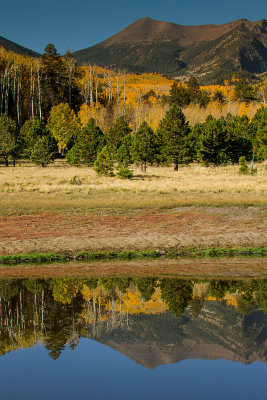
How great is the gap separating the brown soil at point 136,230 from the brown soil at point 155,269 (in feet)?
7.25

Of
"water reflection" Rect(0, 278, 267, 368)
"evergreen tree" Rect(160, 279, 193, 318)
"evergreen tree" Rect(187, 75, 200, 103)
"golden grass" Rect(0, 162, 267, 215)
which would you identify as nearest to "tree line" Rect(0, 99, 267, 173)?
"golden grass" Rect(0, 162, 267, 215)

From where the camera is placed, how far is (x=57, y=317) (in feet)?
33.2

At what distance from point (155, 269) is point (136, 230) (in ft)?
19.7

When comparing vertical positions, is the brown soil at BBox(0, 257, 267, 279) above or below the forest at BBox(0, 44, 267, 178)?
below

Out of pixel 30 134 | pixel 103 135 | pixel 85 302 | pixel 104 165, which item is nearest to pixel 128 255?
pixel 85 302

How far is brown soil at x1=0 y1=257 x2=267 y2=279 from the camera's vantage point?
47.5 feet

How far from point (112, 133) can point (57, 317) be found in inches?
2280

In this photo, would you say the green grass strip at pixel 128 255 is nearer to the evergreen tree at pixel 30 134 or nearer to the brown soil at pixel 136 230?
the brown soil at pixel 136 230

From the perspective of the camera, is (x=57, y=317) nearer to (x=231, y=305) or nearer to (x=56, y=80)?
(x=231, y=305)

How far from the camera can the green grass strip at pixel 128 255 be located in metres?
17.4

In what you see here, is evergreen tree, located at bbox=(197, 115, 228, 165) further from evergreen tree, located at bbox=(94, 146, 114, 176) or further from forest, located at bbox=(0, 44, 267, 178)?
evergreen tree, located at bbox=(94, 146, 114, 176)

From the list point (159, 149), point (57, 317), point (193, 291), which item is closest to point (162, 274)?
point (193, 291)

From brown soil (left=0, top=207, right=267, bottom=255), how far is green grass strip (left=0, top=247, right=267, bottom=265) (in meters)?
0.75

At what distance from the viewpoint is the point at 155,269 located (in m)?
15.2
